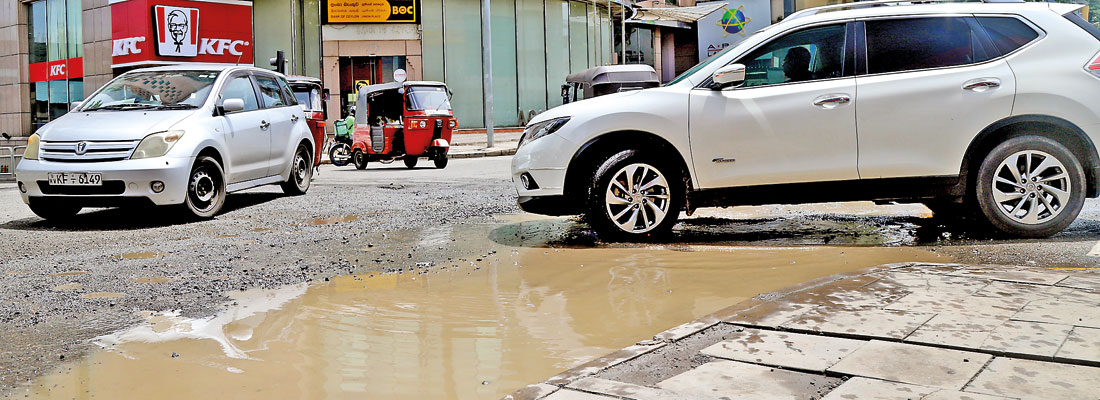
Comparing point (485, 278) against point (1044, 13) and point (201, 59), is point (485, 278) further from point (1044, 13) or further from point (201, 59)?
point (201, 59)

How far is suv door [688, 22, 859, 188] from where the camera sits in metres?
7.04

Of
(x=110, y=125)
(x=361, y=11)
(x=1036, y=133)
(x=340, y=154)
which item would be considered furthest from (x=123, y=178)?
(x=361, y=11)

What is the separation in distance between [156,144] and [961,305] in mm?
7374

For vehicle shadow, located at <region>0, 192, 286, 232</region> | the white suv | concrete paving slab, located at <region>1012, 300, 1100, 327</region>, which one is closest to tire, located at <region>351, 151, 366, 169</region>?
vehicle shadow, located at <region>0, 192, 286, 232</region>

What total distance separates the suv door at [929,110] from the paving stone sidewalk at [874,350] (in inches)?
82.4

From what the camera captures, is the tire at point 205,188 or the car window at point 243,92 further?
the car window at point 243,92

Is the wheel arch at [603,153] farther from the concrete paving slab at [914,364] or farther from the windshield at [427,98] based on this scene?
the windshield at [427,98]

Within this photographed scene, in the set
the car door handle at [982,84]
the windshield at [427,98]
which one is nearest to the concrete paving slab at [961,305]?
the car door handle at [982,84]

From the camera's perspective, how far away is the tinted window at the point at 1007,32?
7.13m

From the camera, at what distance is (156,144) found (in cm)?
927

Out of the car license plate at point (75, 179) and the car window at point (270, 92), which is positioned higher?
the car window at point (270, 92)

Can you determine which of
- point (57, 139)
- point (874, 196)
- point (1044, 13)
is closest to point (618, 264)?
point (874, 196)

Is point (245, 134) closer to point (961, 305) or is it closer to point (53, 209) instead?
point (53, 209)

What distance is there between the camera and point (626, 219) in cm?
732
